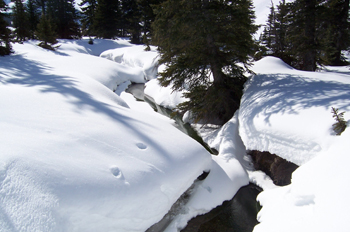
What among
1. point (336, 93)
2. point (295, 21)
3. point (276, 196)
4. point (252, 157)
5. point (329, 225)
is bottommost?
point (252, 157)

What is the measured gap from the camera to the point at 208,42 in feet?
26.0

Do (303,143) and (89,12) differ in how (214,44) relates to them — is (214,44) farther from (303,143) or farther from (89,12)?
(89,12)

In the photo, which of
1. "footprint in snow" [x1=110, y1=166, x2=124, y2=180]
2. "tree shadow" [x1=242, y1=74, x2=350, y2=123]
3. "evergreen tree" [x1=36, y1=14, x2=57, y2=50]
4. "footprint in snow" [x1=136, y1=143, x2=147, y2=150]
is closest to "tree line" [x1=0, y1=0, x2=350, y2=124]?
"tree shadow" [x1=242, y1=74, x2=350, y2=123]

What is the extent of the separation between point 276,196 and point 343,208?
1691mm

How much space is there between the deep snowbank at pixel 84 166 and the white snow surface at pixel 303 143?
1.72m

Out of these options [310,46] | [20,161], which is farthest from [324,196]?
[310,46]

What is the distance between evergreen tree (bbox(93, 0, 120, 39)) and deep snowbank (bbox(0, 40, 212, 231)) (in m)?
31.8

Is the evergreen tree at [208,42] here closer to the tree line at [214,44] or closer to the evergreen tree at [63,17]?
the tree line at [214,44]

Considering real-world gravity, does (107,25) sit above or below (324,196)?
above

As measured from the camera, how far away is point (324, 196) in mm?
3213

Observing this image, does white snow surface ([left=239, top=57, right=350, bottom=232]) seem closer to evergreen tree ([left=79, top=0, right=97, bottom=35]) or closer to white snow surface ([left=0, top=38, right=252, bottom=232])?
white snow surface ([left=0, top=38, right=252, bottom=232])

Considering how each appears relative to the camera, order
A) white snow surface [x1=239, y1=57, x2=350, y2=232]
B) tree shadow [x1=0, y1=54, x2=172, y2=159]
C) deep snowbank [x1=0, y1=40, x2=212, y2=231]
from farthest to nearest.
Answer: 1. tree shadow [x1=0, y1=54, x2=172, y2=159]
2. white snow surface [x1=239, y1=57, x2=350, y2=232]
3. deep snowbank [x1=0, y1=40, x2=212, y2=231]

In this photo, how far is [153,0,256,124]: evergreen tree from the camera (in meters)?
7.24

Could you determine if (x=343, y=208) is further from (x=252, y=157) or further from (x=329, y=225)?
(x=252, y=157)
